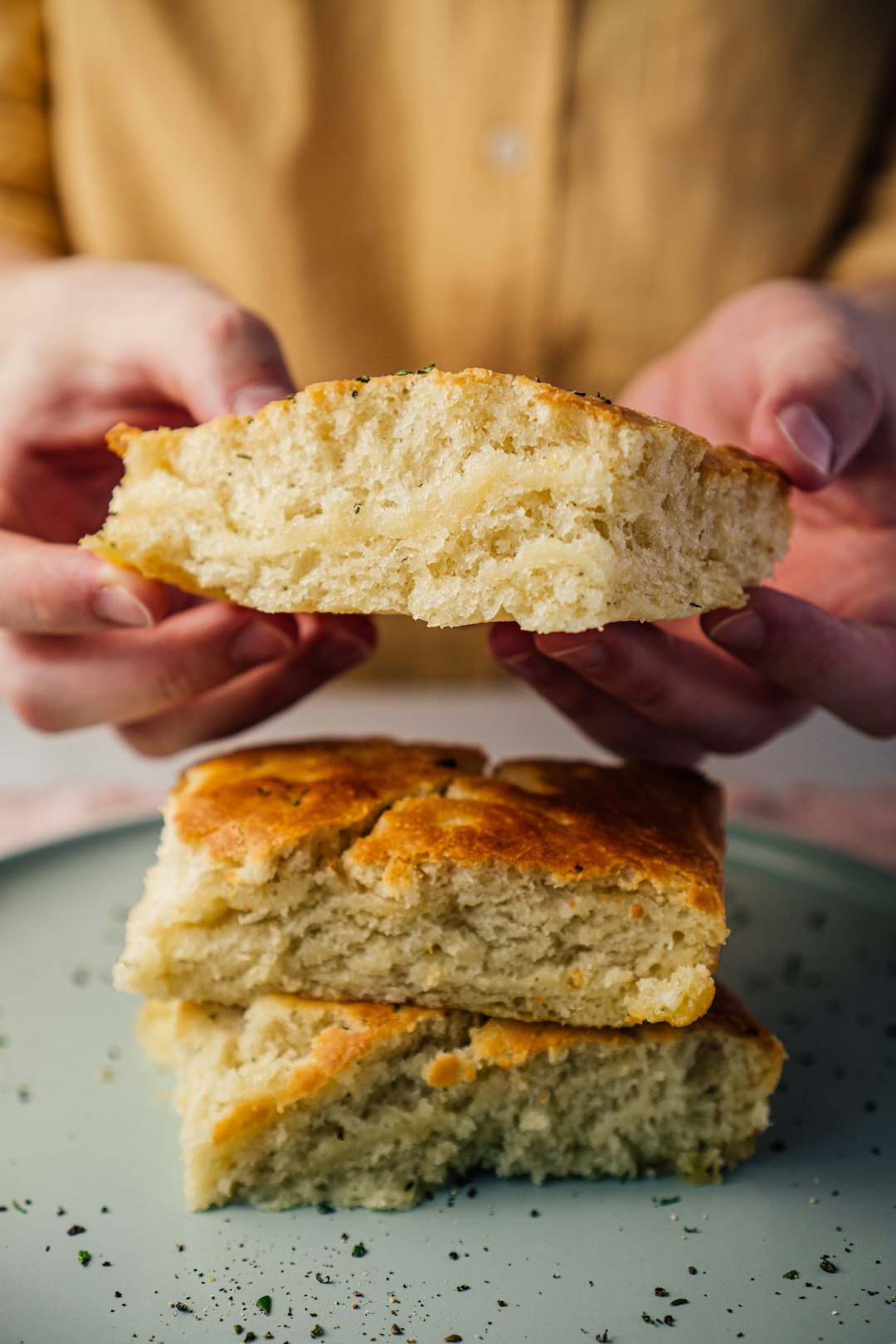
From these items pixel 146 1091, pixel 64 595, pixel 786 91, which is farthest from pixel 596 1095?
Answer: pixel 786 91

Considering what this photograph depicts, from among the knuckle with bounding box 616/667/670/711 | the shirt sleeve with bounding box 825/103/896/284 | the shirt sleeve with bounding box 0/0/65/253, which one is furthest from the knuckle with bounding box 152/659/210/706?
the shirt sleeve with bounding box 825/103/896/284

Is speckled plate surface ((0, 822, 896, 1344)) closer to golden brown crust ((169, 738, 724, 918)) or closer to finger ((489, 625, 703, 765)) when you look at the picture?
golden brown crust ((169, 738, 724, 918))

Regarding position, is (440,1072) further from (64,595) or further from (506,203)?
(506,203)

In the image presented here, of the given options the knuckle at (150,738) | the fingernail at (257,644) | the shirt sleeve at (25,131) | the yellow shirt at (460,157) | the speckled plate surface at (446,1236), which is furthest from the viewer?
the shirt sleeve at (25,131)

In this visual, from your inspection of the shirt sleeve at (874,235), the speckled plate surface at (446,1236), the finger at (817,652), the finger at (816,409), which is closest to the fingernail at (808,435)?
the finger at (816,409)

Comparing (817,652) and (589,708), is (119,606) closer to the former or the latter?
(589,708)

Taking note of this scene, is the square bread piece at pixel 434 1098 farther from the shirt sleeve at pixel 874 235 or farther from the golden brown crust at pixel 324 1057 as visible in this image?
the shirt sleeve at pixel 874 235

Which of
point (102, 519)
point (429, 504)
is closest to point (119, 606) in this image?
point (429, 504)
